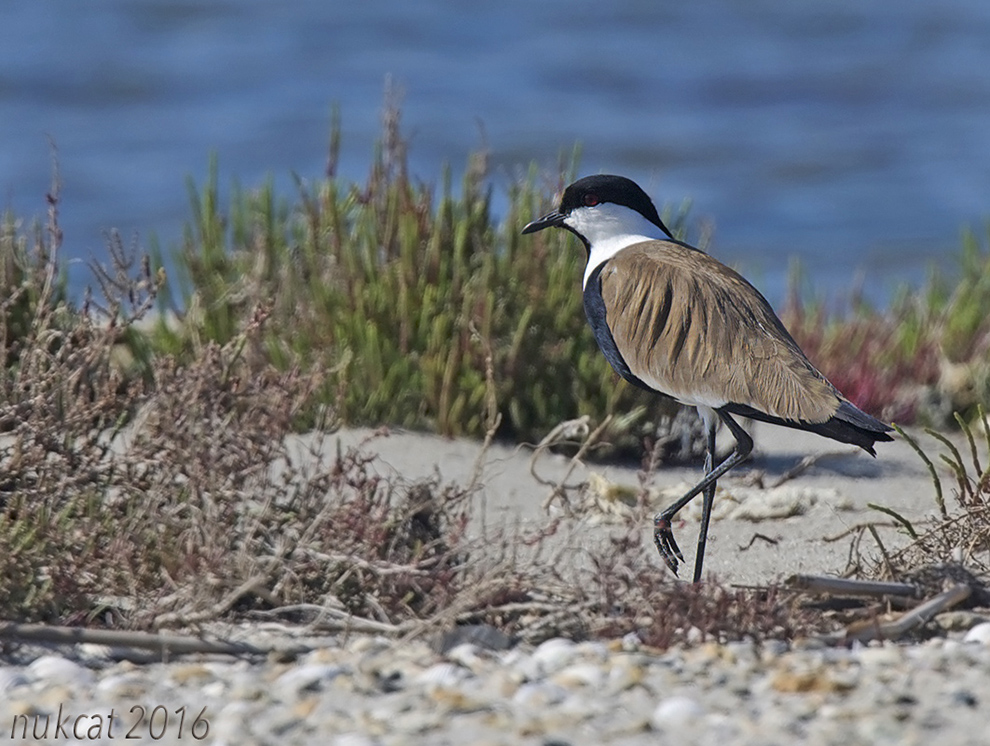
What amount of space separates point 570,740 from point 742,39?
20.1 metres

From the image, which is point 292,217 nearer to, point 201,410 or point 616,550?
point 201,410

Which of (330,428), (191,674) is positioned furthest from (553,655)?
(330,428)

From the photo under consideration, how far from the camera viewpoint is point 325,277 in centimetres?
646

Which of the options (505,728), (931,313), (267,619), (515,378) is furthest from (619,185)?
(931,313)

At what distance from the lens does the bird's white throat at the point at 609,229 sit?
16.0 ft

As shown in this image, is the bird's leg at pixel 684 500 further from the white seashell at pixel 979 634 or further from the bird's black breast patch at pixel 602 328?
the white seashell at pixel 979 634

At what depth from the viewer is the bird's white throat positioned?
4.88m

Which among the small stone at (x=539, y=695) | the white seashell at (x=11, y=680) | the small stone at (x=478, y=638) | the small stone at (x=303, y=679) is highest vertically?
the small stone at (x=539, y=695)

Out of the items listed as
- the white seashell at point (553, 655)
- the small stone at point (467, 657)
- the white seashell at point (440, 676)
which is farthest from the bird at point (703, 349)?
the white seashell at point (440, 676)

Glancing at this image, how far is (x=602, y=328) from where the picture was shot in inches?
183

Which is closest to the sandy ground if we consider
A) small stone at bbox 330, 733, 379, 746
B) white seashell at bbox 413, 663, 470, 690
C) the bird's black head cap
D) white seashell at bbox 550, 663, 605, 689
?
the bird's black head cap

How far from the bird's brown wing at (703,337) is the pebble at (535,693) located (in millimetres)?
893

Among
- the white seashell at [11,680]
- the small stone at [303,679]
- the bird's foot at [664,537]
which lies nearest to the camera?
the small stone at [303,679]

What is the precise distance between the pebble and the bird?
82 cm
